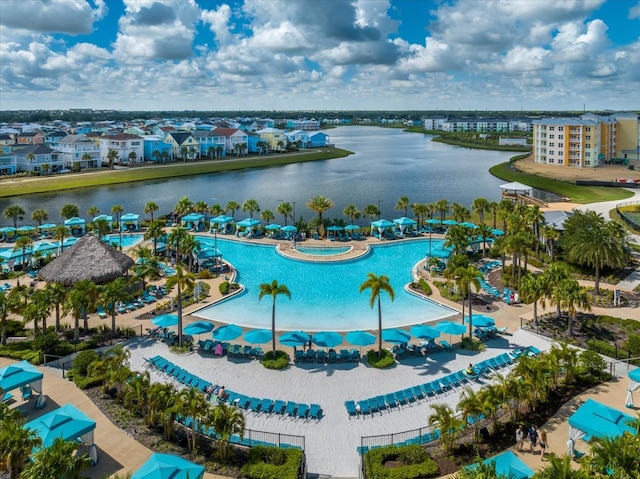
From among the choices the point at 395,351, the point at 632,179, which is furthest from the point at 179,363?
the point at 632,179

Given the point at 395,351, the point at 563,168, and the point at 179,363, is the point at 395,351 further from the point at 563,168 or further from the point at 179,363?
the point at 563,168

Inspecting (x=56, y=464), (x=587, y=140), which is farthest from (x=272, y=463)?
(x=587, y=140)

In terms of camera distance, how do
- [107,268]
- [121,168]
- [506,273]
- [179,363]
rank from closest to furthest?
1. [179,363]
2. [107,268]
3. [506,273]
4. [121,168]

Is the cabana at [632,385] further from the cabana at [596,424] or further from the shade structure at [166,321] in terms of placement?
the shade structure at [166,321]

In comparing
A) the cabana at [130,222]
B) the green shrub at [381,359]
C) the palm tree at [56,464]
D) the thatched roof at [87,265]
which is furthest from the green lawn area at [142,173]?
the palm tree at [56,464]

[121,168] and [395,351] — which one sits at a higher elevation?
[121,168]

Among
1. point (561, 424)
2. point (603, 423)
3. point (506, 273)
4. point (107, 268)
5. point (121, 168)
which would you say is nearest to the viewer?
point (603, 423)

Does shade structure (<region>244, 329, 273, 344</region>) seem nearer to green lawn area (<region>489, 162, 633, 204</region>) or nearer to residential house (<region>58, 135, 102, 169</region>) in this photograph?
green lawn area (<region>489, 162, 633, 204</region>)
